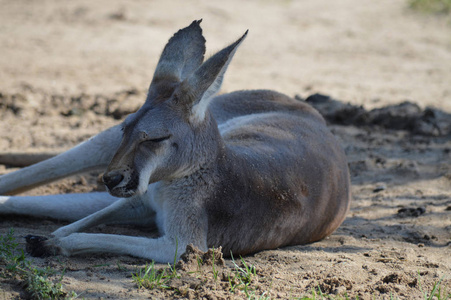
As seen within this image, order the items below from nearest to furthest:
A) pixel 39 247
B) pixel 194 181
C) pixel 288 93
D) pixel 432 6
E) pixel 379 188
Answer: pixel 39 247 → pixel 194 181 → pixel 379 188 → pixel 288 93 → pixel 432 6

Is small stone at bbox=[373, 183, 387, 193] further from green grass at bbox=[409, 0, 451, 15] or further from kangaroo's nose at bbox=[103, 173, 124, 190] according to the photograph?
green grass at bbox=[409, 0, 451, 15]

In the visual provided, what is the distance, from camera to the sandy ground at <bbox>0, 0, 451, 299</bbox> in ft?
11.5

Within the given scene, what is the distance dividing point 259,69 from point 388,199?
4641mm

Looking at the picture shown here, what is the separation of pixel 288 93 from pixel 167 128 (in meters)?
4.81

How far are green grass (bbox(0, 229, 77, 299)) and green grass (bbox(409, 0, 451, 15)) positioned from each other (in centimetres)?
1155

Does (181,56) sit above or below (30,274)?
above

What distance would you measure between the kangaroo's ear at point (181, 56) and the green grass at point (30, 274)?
1.25 meters

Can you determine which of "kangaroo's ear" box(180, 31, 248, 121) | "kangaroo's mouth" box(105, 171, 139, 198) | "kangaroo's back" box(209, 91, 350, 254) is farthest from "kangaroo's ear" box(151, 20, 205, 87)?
"kangaroo's mouth" box(105, 171, 139, 198)

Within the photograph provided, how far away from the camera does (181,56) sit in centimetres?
393

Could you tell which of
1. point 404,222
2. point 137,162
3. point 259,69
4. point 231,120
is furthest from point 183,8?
point 137,162

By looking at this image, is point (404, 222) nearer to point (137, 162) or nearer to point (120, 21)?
point (137, 162)

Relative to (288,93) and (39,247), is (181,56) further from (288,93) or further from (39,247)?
(288,93)

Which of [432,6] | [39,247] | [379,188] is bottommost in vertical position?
[39,247]

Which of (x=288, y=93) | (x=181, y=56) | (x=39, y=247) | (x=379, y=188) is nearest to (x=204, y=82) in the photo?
(x=181, y=56)
